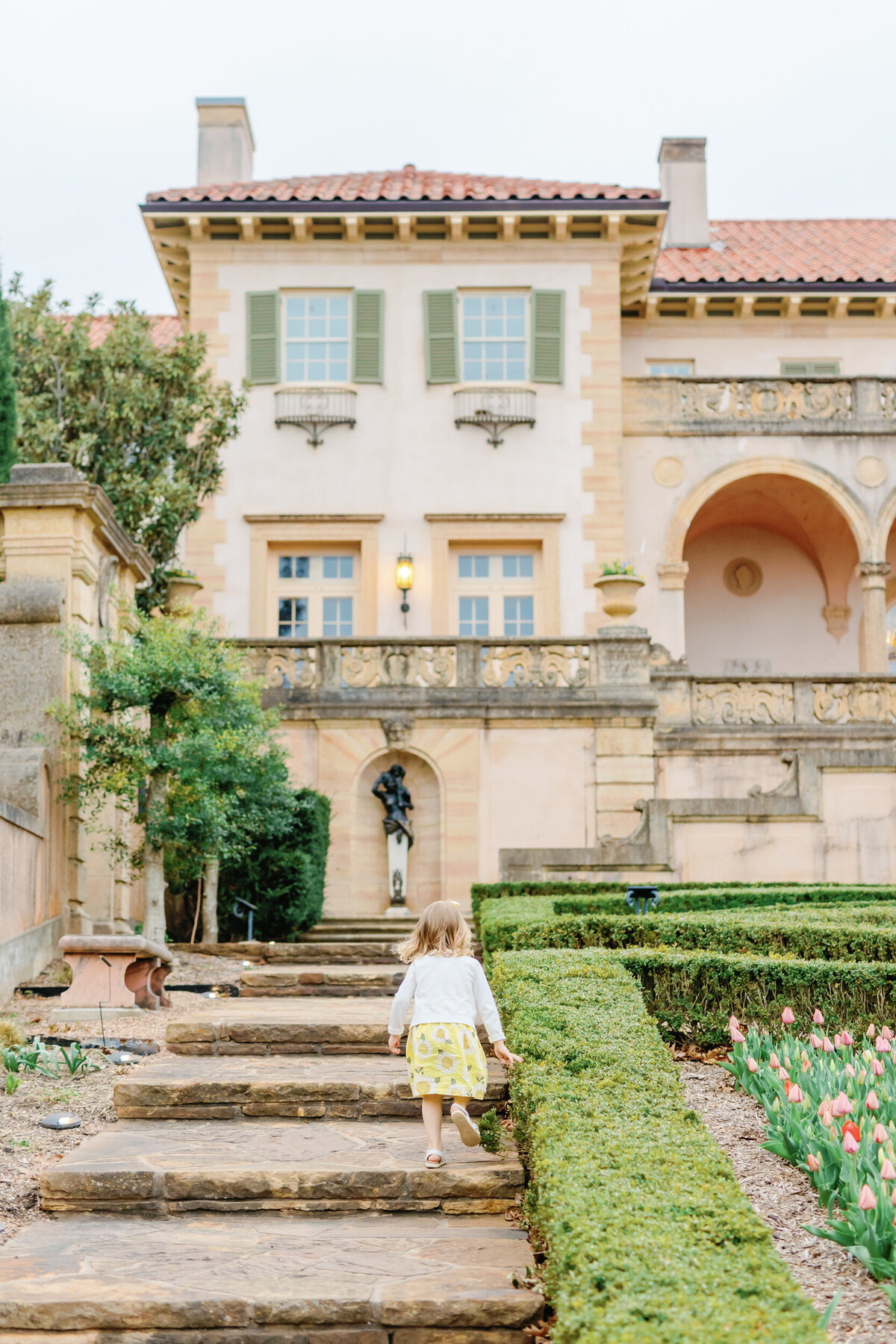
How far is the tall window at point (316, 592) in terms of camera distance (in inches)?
951

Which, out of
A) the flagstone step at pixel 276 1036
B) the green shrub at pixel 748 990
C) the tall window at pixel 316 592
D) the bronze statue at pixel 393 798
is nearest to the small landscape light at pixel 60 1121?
the flagstone step at pixel 276 1036

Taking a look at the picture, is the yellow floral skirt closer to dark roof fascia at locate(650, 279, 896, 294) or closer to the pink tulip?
the pink tulip

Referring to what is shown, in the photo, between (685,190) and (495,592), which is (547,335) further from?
(685,190)

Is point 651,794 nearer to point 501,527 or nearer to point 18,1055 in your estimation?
point 501,527

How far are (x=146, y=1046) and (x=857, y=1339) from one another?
528cm

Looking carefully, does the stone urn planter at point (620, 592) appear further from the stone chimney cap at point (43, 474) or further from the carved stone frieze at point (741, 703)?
the stone chimney cap at point (43, 474)

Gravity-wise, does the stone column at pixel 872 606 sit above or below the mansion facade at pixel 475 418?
below

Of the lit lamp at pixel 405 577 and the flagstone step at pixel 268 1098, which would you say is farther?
the lit lamp at pixel 405 577

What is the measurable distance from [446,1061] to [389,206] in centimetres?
2022

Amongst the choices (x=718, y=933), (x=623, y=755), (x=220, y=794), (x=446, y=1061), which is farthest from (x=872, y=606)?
(x=446, y=1061)

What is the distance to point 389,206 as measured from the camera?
79.3ft

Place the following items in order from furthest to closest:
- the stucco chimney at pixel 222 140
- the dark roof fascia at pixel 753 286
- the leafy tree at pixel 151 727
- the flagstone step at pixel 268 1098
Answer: the stucco chimney at pixel 222 140
the dark roof fascia at pixel 753 286
the leafy tree at pixel 151 727
the flagstone step at pixel 268 1098

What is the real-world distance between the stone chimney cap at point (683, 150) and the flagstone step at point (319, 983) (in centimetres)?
2216

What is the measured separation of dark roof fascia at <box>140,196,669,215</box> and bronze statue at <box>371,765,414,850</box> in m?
10.6
